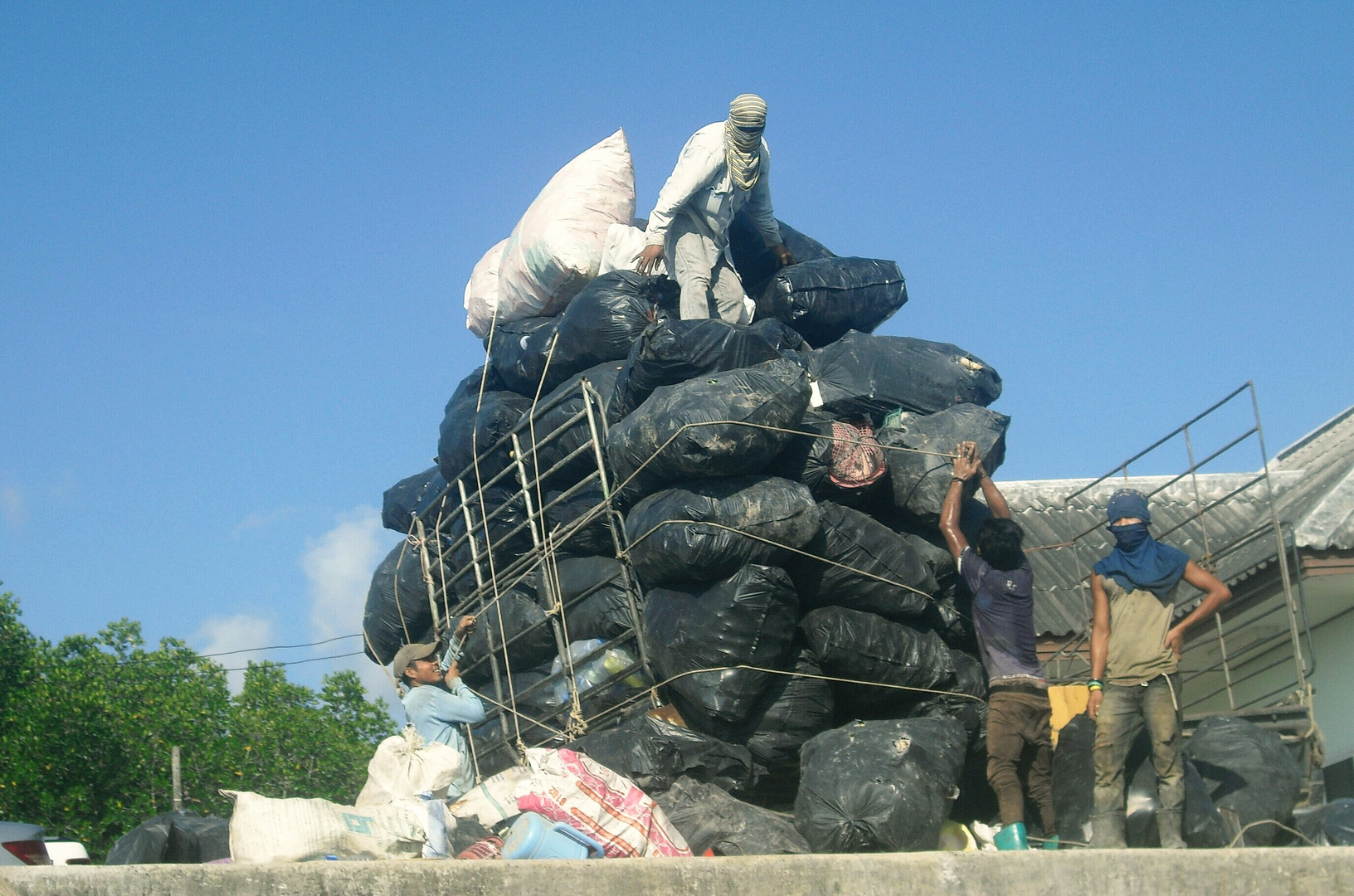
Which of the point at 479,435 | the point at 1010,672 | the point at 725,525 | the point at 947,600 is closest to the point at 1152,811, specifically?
the point at 1010,672

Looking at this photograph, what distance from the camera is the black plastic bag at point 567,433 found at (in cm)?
580

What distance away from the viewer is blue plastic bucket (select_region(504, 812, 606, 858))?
3492 mm

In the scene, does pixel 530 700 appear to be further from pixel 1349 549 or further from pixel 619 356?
pixel 1349 549

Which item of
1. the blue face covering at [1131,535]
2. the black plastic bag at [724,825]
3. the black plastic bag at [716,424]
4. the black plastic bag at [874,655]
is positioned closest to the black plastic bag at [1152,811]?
the blue face covering at [1131,535]

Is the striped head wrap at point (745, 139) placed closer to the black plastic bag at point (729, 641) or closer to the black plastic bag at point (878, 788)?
the black plastic bag at point (729, 641)

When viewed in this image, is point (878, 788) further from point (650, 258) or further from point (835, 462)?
point (650, 258)

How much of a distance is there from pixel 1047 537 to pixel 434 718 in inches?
282

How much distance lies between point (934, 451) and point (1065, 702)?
49.3 inches

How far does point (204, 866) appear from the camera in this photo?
9.62ft

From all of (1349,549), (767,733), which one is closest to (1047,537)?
(1349,549)

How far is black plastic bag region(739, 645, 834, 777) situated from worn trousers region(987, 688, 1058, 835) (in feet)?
2.11

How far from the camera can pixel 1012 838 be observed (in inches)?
163

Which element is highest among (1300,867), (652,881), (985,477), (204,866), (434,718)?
(985,477)

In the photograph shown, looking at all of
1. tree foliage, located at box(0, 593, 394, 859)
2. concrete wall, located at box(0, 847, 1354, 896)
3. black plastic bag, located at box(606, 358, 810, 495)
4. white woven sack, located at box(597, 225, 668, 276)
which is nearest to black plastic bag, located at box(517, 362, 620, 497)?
white woven sack, located at box(597, 225, 668, 276)
